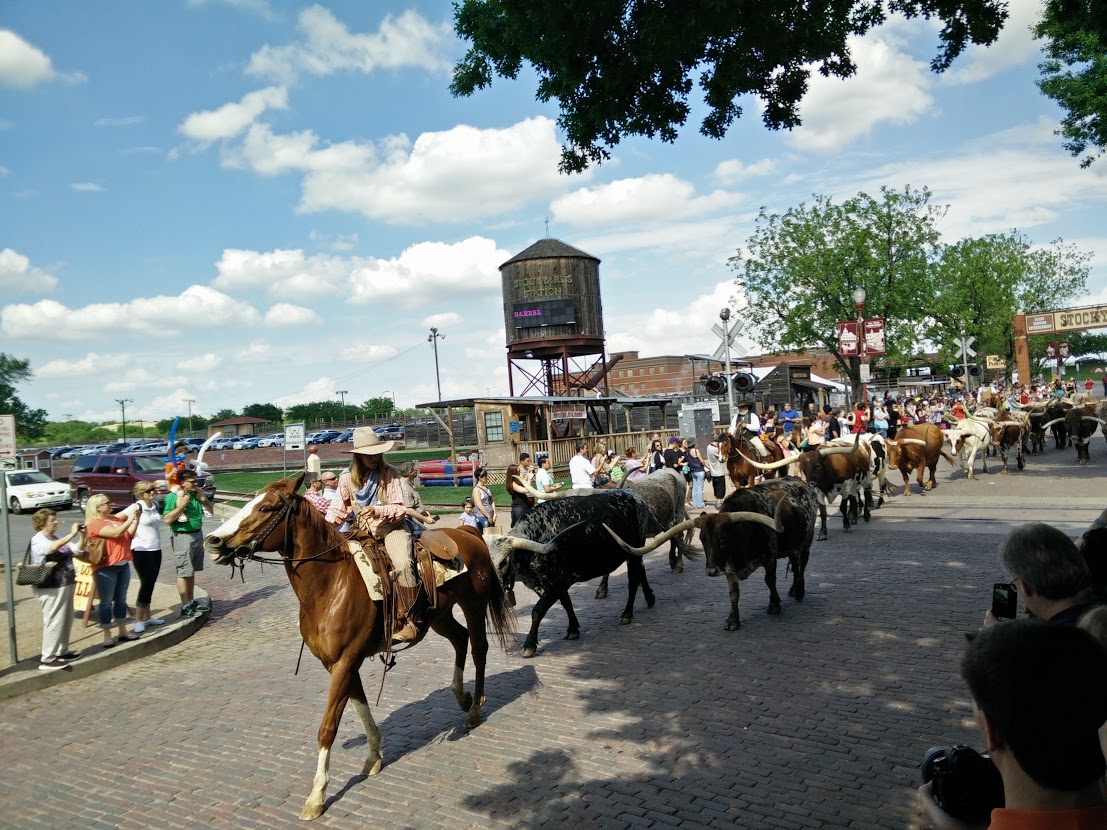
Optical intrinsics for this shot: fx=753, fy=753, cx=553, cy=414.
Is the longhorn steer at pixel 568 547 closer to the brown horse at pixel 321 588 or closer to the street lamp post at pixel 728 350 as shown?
the brown horse at pixel 321 588

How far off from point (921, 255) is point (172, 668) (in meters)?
40.9

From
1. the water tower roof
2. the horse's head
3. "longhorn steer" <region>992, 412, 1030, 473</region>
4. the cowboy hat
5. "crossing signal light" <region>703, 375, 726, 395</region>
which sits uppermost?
the water tower roof

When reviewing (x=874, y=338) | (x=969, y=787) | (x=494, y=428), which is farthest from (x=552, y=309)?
(x=969, y=787)

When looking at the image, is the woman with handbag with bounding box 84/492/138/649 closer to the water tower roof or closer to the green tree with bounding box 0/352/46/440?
the water tower roof

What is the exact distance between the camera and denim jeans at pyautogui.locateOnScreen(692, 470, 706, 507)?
17744 millimetres

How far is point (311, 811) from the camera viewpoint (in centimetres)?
512

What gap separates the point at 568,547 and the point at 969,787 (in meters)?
→ 6.70

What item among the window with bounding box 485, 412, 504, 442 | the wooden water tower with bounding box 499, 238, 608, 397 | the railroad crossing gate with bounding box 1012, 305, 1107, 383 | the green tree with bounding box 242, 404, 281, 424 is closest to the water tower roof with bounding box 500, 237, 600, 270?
the wooden water tower with bounding box 499, 238, 608, 397

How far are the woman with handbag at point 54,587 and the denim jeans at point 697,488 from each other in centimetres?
1258

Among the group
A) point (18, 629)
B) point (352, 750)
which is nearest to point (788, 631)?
point (352, 750)

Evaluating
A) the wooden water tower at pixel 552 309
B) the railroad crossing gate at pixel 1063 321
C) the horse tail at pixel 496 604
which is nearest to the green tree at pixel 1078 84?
the horse tail at pixel 496 604

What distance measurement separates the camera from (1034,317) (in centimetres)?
4525

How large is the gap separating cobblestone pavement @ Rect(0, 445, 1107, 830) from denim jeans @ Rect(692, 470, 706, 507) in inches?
290

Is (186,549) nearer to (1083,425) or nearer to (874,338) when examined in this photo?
(874,338)
